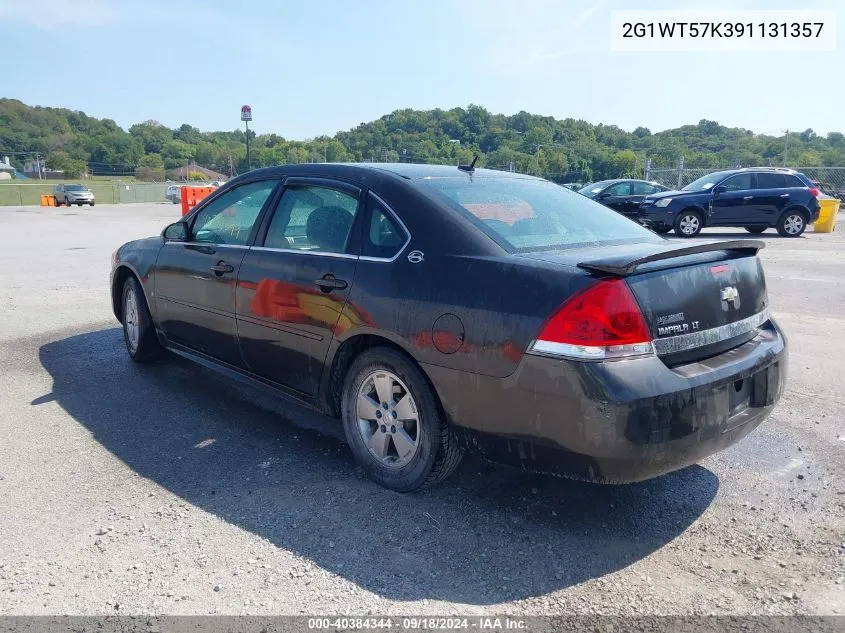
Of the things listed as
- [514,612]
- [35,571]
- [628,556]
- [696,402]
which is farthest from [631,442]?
[35,571]

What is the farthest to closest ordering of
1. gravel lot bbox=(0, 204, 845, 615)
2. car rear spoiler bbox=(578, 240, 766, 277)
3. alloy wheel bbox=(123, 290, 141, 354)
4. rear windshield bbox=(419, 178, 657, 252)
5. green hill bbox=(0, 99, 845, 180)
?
green hill bbox=(0, 99, 845, 180), alloy wheel bbox=(123, 290, 141, 354), rear windshield bbox=(419, 178, 657, 252), car rear spoiler bbox=(578, 240, 766, 277), gravel lot bbox=(0, 204, 845, 615)

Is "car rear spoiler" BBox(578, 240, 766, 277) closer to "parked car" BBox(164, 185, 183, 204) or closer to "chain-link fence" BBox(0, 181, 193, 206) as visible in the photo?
"parked car" BBox(164, 185, 183, 204)

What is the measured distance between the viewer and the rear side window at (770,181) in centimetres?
1719

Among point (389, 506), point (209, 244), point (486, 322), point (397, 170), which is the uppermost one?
point (397, 170)

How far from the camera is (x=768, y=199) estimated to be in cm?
1711

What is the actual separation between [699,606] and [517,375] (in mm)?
1103

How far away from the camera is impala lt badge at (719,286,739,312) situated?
3.10 metres

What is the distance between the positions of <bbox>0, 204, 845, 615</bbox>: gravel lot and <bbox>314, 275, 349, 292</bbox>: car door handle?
99cm

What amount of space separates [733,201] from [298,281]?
625 inches

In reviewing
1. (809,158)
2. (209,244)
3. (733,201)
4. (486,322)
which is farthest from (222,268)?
(809,158)

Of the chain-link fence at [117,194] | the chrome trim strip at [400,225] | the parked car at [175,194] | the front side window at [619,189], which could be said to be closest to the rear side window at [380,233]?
the chrome trim strip at [400,225]

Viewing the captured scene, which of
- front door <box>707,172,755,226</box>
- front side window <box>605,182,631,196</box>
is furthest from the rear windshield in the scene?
front side window <box>605,182,631,196</box>

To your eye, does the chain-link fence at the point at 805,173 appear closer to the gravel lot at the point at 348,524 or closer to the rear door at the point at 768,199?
the rear door at the point at 768,199

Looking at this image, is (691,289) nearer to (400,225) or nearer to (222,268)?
(400,225)
